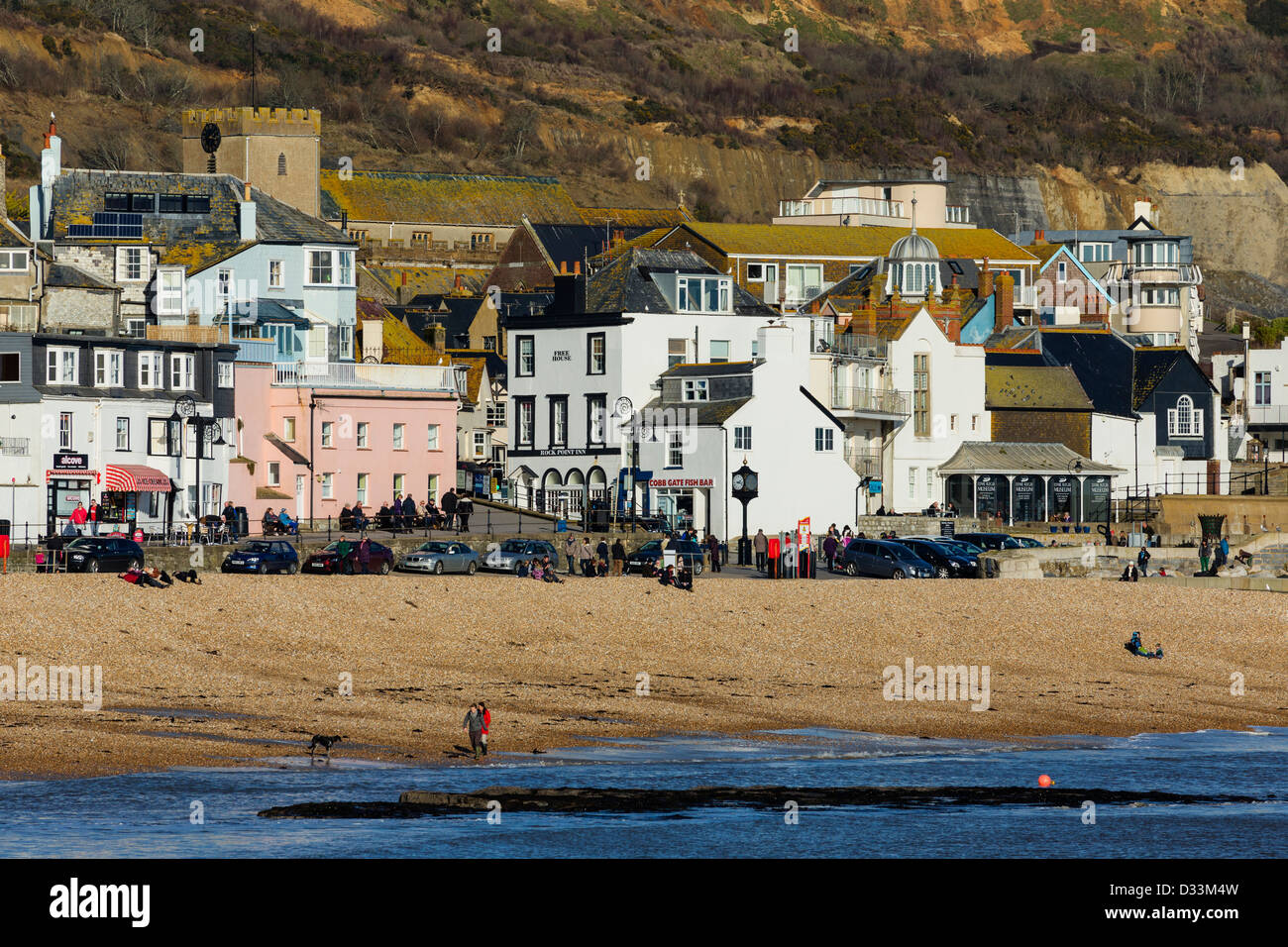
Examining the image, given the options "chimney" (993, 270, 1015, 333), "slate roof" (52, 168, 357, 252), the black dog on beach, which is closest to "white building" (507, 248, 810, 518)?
"slate roof" (52, 168, 357, 252)

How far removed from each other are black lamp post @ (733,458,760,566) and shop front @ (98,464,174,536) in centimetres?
1894

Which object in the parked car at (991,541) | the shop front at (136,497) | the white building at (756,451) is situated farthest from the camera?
the white building at (756,451)

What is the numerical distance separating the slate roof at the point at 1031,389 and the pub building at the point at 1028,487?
185 inches

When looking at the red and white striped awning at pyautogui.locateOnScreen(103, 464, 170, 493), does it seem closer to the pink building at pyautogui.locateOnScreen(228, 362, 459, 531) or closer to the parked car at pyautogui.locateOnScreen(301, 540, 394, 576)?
the pink building at pyautogui.locateOnScreen(228, 362, 459, 531)

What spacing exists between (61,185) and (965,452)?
3936cm

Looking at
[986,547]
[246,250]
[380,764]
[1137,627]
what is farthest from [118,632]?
[246,250]

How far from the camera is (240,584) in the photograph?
5556 centimetres

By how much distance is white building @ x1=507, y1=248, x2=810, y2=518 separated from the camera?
87.9m

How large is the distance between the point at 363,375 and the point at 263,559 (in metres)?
23.1

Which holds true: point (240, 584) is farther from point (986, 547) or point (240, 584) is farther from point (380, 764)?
point (986, 547)

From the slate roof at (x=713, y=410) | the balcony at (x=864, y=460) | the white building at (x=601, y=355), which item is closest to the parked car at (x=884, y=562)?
the slate roof at (x=713, y=410)

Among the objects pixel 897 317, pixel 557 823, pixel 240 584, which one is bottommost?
pixel 557 823

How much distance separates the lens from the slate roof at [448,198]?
161 metres

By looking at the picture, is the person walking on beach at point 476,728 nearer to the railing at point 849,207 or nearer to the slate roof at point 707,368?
the slate roof at point 707,368
